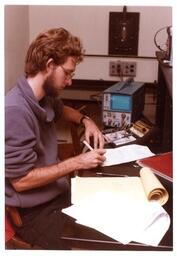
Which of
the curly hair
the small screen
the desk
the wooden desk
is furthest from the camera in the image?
the small screen

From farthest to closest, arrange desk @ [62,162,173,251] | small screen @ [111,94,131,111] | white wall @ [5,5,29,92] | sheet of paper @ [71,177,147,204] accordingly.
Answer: white wall @ [5,5,29,92], small screen @ [111,94,131,111], sheet of paper @ [71,177,147,204], desk @ [62,162,173,251]

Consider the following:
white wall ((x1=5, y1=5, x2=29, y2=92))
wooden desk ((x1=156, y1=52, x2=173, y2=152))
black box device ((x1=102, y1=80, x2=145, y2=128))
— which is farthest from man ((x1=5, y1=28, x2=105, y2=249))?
white wall ((x1=5, y1=5, x2=29, y2=92))

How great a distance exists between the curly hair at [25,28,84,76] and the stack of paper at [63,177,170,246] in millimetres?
407

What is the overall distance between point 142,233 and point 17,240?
1.45ft

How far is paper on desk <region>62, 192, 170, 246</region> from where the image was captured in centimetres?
86

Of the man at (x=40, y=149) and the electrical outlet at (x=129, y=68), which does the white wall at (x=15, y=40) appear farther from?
the man at (x=40, y=149)

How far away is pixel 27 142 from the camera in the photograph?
107 cm

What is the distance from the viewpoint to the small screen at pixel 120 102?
1757 millimetres

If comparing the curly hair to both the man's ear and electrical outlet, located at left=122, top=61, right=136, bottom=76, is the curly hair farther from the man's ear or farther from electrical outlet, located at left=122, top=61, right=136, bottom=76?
electrical outlet, located at left=122, top=61, right=136, bottom=76

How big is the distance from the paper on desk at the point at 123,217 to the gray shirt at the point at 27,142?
0.20 meters

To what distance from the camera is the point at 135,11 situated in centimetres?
209

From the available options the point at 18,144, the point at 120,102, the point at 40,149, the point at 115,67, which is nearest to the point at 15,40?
the point at 115,67

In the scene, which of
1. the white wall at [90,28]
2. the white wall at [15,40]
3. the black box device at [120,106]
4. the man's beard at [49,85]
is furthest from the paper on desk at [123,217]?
the white wall at [90,28]

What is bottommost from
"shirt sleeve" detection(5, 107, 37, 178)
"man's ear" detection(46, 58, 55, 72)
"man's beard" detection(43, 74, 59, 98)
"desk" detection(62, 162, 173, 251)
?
"desk" detection(62, 162, 173, 251)
